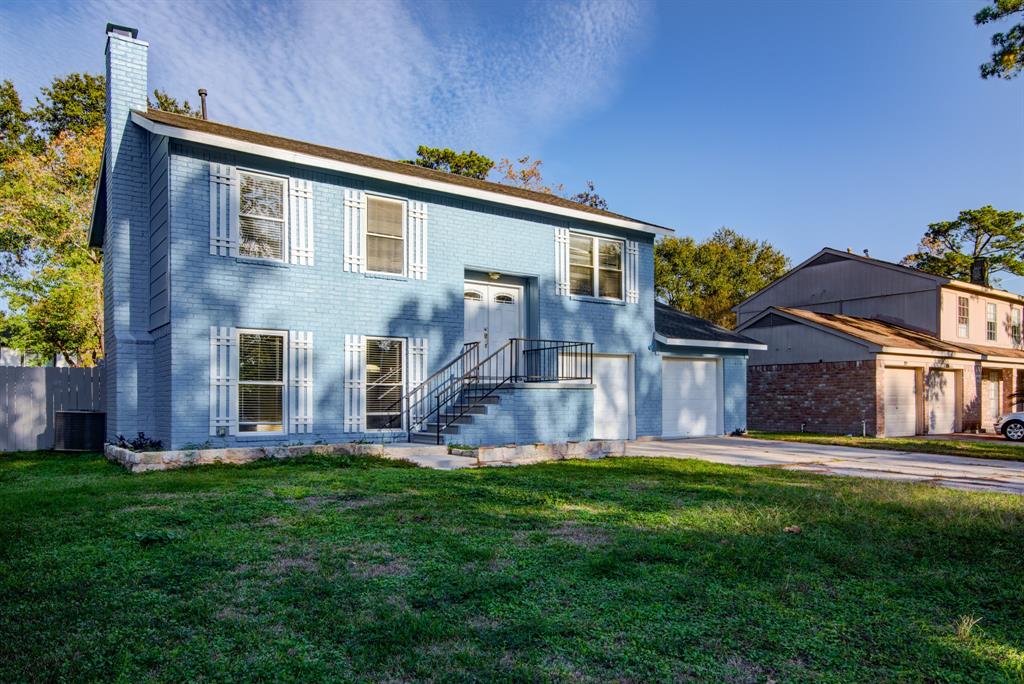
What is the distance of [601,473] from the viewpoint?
9.23m

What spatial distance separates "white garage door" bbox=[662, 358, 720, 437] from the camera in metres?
17.0

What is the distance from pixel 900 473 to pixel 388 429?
348 inches

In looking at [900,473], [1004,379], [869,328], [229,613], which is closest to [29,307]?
[229,613]

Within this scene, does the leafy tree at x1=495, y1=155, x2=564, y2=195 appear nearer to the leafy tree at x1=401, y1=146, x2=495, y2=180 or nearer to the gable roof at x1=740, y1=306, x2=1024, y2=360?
the leafy tree at x1=401, y1=146, x2=495, y2=180

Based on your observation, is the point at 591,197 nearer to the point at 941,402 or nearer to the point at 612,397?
the point at 941,402

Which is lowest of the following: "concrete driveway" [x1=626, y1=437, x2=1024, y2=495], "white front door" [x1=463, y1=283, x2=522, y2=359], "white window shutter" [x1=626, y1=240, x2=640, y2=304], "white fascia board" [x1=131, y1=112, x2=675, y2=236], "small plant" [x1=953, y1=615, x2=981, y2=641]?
"concrete driveway" [x1=626, y1=437, x2=1024, y2=495]

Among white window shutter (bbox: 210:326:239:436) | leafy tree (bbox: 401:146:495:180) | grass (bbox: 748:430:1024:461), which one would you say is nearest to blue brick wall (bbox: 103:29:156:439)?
white window shutter (bbox: 210:326:239:436)

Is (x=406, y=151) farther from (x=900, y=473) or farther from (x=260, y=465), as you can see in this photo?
(x=900, y=473)

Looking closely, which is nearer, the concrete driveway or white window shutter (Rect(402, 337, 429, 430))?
the concrete driveway

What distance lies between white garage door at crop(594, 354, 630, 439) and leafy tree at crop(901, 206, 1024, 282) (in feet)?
91.7

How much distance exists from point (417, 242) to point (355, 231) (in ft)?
4.29

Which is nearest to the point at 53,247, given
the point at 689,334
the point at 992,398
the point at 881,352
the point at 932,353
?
the point at 689,334

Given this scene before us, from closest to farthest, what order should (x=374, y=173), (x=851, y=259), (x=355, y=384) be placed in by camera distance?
(x=355, y=384)
(x=374, y=173)
(x=851, y=259)

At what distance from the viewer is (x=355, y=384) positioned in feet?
40.1
